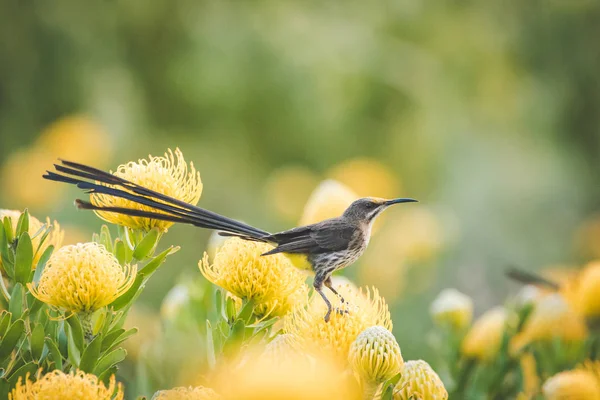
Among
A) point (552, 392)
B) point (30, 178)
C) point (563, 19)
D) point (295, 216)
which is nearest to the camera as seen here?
point (552, 392)

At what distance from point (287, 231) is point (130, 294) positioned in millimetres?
310

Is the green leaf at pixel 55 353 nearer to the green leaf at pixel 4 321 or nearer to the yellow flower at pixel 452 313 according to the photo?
the green leaf at pixel 4 321

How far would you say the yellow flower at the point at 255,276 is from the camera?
0.97 metres

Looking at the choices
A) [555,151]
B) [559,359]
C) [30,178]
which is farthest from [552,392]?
[555,151]

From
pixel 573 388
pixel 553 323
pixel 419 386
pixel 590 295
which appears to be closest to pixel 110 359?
pixel 419 386

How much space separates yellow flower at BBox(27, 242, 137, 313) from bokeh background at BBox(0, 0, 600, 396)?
2469mm

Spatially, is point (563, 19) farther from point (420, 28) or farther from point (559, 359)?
point (559, 359)

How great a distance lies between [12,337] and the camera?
84 centimetres

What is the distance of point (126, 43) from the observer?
152 inches

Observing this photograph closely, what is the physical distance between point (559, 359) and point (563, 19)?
3.22 meters

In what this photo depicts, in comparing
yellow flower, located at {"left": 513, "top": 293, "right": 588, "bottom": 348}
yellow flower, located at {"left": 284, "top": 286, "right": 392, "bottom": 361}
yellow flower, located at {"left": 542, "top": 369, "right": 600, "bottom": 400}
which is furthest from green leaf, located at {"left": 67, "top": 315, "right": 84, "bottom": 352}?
yellow flower, located at {"left": 513, "top": 293, "right": 588, "bottom": 348}

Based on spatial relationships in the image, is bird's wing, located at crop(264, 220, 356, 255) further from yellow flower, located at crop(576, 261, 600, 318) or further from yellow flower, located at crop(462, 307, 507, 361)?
yellow flower, located at crop(576, 261, 600, 318)

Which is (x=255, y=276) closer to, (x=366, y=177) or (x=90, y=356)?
(x=90, y=356)

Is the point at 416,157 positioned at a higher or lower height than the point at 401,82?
lower
